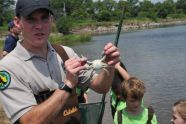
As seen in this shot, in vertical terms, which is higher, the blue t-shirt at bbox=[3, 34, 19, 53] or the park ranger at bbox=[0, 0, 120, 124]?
the park ranger at bbox=[0, 0, 120, 124]

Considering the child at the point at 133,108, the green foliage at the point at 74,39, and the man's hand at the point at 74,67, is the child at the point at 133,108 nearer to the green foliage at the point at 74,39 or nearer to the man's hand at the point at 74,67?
the man's hand at the point at 74,67

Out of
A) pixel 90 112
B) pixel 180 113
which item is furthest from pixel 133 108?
pixel 90 112

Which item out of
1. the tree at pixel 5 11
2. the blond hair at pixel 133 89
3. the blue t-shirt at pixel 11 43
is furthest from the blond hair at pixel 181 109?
the tree at pixel 5 11

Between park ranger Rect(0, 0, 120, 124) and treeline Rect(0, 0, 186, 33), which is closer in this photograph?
park ranger Rect(0, 0, 120, 124)

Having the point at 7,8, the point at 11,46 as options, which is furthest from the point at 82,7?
the point at 11,46

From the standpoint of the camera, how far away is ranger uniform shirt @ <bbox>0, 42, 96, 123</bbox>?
2.75 meters

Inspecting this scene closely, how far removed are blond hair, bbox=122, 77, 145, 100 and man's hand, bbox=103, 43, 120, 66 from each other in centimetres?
164

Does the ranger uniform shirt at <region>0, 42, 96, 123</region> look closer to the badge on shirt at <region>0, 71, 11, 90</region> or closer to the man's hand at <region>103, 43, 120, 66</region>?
the badge on shirt at <region>0, 71, 11, 90</region>

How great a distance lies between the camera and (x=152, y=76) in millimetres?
20250

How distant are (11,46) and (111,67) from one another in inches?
198

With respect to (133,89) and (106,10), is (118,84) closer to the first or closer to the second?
(133,89)

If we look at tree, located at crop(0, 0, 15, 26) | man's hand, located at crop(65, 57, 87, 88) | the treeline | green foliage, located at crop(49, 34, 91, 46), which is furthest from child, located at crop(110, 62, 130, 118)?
the treeline

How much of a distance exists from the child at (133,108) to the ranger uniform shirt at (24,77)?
159 cm

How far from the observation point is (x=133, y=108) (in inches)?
178
